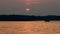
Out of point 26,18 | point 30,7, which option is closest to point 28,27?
point 26,18

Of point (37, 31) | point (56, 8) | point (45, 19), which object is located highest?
point (56, 8)

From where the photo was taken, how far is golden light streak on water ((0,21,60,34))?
33.6 inches

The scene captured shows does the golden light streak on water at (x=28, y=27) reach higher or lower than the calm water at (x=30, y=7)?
lower

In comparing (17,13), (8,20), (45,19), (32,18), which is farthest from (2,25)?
(45,19)

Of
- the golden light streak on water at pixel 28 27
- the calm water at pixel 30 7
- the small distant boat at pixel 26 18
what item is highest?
the calm water at pixel 30 7

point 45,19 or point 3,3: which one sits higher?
point 3,3

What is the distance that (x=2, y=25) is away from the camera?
0.86m

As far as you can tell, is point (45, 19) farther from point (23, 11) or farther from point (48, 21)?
point (23, 11)

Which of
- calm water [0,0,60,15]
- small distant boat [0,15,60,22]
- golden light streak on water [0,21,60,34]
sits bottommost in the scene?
golden light streak on water [0,21,60,34]

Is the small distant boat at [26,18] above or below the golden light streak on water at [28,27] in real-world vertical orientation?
above

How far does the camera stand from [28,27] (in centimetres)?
86

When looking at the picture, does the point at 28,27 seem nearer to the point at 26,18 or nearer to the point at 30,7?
the point at 26,18

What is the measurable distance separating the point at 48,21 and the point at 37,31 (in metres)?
0.15

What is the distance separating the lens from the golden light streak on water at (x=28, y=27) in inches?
33.6
